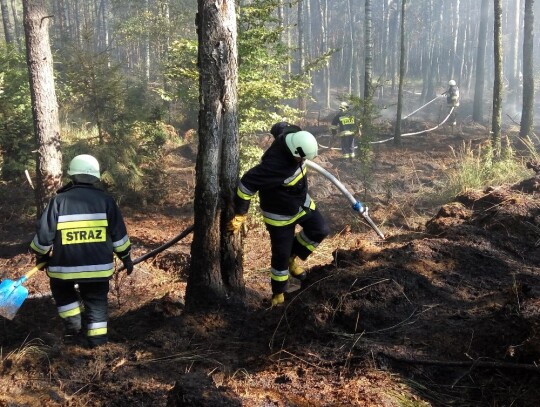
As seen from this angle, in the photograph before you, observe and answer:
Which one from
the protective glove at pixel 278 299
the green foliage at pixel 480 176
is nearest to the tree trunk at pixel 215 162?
the protective glove at pixel 278 299

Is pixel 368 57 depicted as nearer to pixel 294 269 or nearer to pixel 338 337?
pixel 294 269

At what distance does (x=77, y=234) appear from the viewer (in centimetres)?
417

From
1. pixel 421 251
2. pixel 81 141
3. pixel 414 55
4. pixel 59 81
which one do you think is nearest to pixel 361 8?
pixel 414 55

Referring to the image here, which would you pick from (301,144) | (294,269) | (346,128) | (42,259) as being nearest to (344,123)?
(346,128)

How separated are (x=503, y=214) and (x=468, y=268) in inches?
73.2

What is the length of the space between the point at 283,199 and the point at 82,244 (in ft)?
6.89

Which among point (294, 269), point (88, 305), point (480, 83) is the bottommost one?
point (294, 269)

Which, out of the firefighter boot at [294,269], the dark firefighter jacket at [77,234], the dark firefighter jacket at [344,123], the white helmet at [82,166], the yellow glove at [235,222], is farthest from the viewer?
the dark firefighter jacket at [344,123]

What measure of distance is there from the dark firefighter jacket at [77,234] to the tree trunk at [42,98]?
3.82 meters

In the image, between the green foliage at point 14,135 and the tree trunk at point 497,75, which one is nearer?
the green foliage at point 14,135

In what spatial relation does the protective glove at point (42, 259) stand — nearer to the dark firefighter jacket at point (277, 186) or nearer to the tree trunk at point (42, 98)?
the dark firefighter jacket at point (277, 186)

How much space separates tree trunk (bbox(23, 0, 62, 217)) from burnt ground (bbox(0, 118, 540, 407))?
1695 mm

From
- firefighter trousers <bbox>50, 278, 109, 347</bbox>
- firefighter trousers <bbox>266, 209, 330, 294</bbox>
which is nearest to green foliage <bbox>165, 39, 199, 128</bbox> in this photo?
firefighter trousers <bbox>266, 209, 330, 294</bbox>

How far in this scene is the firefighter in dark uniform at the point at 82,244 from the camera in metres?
4.12
